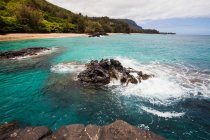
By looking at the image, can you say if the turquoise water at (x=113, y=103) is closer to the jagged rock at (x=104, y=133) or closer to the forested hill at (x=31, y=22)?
the jagged rock at (x=104, y=133)

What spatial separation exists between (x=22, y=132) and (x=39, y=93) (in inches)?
370

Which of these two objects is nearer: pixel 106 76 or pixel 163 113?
pixel 163 113

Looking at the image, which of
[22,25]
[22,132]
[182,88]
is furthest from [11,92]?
[22,25]

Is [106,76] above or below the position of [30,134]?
below

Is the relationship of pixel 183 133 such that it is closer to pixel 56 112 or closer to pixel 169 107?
pixel 169 107

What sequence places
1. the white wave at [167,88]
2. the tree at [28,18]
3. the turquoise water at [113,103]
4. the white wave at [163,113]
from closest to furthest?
1. the turquoise water at [113,103]
2. the white wave at [163,113]
3. the white wave at [167,88]
4. the tree at [28,18]

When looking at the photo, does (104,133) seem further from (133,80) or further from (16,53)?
(16,53)

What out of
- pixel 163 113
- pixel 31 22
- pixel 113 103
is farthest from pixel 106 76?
pixel 31 22

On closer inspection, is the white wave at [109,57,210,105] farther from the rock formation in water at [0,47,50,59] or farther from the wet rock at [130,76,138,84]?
the rock formation in water at [0,47,50,59]

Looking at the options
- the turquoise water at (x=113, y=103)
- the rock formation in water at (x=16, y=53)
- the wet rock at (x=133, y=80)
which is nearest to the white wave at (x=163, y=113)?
the turquoise water at (x=113, y=103)

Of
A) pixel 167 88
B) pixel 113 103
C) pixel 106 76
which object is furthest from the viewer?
pixel 106 76

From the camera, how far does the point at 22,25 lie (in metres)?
80.3

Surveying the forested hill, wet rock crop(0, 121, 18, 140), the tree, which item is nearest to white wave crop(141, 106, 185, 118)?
wet rock crop(0, 121, 18, 140)

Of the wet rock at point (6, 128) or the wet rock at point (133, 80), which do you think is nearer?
the wet rock at point (6, 128)
